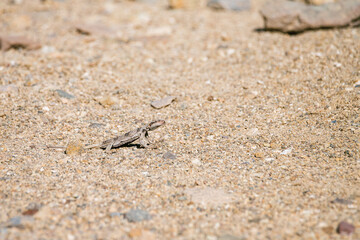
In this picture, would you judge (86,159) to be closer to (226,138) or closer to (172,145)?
(172,145)

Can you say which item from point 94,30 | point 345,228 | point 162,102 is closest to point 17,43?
point 94,30

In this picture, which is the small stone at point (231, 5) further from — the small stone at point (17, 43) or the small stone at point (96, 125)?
the small stone at point (96, 125)

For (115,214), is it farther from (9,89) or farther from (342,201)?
(9,89)

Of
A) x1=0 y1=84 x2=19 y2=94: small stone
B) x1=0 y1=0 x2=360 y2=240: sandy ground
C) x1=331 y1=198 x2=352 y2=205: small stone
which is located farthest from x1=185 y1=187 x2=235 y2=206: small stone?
x1=0 y1=84 x2=19 y2=94: small stone

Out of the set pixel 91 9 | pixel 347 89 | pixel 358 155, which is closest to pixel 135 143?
pixel 358 155

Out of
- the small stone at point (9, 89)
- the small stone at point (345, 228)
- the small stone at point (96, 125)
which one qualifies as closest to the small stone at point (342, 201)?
the small stone at point (345, 228)

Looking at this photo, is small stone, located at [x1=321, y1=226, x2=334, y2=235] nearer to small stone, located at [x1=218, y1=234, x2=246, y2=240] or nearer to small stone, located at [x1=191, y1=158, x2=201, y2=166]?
small stone, located at [x1=218, y1=234, x2=246, y2=240]

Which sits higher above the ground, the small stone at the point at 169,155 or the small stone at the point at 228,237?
the small stone at the point at 228,237
